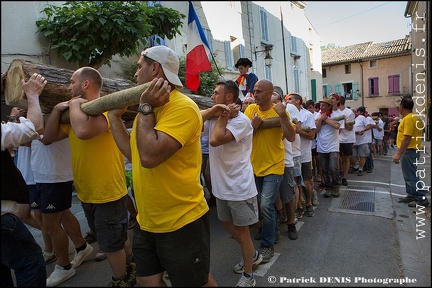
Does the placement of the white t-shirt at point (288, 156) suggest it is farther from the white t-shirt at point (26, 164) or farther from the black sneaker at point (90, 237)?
the white t-shirt at point (26, 164)

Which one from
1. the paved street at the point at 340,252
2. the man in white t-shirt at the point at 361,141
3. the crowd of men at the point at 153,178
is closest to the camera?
the crowd of men at the point at 153,178

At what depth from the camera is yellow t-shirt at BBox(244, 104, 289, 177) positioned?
3330 mm

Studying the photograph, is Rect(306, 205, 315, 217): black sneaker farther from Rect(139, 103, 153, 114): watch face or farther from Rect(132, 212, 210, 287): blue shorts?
Rect(139, 103, 153, 114): watch face

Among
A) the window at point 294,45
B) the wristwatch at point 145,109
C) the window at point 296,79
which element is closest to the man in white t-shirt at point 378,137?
the window at point 296,79

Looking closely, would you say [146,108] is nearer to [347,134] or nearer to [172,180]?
[172,180]

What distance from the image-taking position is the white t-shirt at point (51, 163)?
2939 mm

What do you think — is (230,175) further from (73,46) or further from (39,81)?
(73,46)

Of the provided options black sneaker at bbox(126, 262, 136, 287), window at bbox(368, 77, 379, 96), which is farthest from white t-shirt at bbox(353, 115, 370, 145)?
black sneaker at bbox(126, 262, 136, 287)

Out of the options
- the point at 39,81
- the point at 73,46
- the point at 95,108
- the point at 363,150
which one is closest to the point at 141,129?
the point at 95,108

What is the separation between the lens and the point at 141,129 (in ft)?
5.57

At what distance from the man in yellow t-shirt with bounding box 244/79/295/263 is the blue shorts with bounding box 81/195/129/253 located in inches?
58.5

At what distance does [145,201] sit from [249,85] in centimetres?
409

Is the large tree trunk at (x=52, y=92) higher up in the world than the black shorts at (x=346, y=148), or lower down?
higher up

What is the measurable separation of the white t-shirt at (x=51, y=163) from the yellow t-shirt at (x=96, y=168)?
20.9 inches
